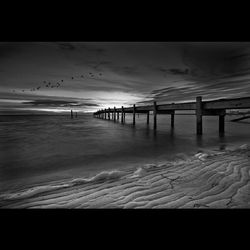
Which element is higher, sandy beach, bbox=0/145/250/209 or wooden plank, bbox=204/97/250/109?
wooden plank, bbox=204/97/250/109

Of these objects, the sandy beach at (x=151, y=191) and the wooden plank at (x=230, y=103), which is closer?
the sandy beach at (x=151, y=191)

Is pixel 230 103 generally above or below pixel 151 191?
above

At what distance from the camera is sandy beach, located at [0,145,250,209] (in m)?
2.11

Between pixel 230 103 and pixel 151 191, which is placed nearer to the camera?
pixel 151 191

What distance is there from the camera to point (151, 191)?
2.44 m

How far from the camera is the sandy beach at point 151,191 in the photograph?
2.11m

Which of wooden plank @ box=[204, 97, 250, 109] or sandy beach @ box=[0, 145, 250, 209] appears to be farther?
wooden plank @ box=[204, 97, 250, 109]

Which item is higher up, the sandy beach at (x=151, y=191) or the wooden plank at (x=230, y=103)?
the wooden plank at (x=230, y=103)
